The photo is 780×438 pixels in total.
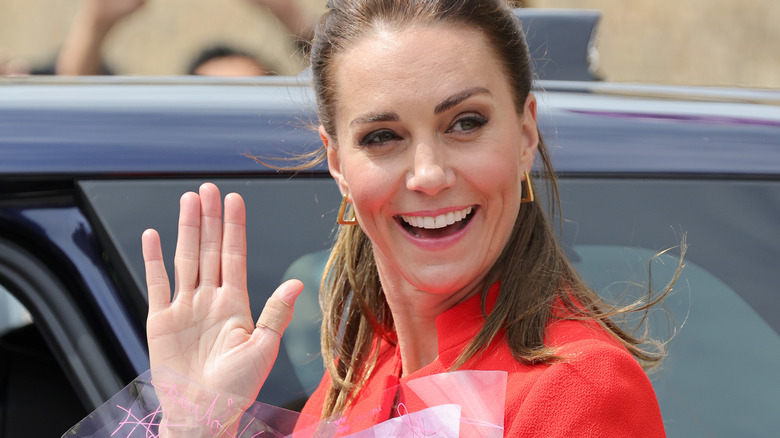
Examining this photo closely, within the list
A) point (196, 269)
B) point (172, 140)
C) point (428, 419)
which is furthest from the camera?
point (172, 140)

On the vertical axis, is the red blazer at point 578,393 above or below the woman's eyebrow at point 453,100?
below

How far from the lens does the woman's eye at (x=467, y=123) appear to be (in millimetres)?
1447

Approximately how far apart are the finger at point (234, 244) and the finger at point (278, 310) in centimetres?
7

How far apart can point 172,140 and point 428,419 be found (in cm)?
72

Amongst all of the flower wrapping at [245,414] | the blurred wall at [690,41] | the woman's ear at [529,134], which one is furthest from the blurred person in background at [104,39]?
the blurred wall at [690,41]

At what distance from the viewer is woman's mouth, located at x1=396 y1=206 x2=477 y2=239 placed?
1.46 metres

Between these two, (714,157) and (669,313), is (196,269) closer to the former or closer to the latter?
(669,313)

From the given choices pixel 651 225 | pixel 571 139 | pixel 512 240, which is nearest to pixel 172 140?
pixel 512 240

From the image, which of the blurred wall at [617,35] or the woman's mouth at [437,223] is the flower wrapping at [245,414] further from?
the blurred wall at [617,35]

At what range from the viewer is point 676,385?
1.60 m

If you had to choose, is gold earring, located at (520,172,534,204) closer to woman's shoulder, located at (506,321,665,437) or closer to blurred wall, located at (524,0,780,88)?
woman's shoulder, located at (506,321,665,437)

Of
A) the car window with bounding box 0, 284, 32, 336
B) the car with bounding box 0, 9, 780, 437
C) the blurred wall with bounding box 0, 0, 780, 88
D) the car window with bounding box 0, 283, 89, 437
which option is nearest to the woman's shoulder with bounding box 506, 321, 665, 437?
the car with bounding box 0, 9, 780, 437

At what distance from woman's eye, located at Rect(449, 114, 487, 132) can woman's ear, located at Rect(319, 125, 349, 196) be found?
0.89 ft

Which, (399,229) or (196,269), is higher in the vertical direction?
(196,269)
